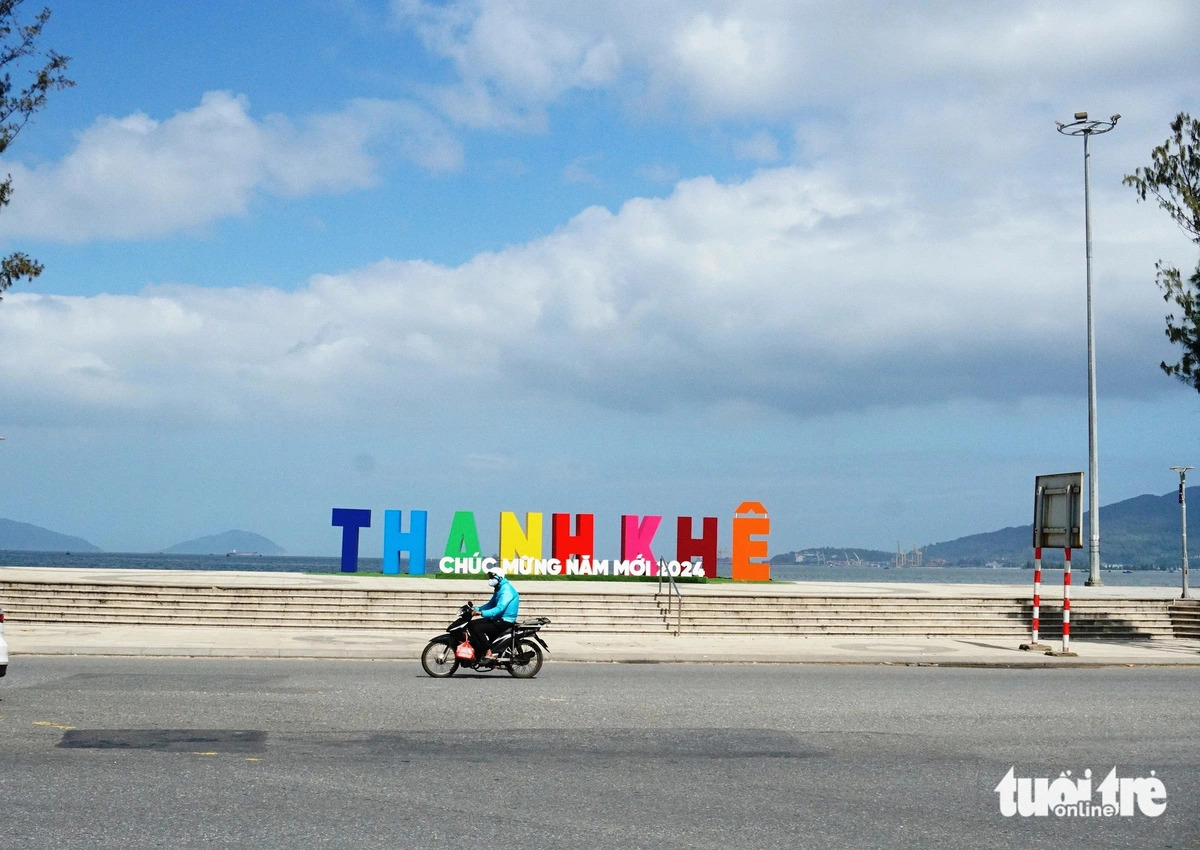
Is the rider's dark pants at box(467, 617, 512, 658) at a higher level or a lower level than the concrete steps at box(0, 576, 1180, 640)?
higher

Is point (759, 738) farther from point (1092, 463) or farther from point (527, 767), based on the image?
point (1092, 463)

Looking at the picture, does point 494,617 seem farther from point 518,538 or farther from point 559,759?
point 518,538

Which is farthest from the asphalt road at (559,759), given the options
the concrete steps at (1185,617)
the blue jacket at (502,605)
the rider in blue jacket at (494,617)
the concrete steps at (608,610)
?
the concrete steps at (1185,617)

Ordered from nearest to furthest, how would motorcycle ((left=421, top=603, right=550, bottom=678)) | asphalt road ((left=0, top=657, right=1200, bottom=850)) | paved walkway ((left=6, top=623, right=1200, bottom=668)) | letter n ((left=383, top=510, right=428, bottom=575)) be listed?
1. asphalt road ((left=0, top=657, right=1200, bottom=850))
2. motorcycle ((left=421, top=603, right=550, bottom=678))
3. paved walkway ((left=6, top=623, right=1200, bottom=668))
4. letter n ((left=383, top=510, right=428, bottom=575))

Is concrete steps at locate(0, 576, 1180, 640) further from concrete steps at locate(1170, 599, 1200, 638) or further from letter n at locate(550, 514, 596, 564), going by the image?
letter n at locate(550, 514, 596, 564)

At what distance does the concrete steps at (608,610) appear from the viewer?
2570 cm

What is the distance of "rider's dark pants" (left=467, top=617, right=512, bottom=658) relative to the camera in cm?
1719

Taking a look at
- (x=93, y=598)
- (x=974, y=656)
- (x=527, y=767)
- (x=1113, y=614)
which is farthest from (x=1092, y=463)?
(x=527, y=767)

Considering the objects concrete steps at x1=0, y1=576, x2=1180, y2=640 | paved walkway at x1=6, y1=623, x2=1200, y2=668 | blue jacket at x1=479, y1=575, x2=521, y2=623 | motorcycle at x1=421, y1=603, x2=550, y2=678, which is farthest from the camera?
concrete steps at x1=0, y1=576, x2=1180, y2=640

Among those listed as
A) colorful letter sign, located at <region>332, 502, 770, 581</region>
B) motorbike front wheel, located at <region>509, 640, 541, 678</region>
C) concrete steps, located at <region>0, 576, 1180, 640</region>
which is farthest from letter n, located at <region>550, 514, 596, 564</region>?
motorbike front wheel, located at <region>509, 640, 541, 678</region>

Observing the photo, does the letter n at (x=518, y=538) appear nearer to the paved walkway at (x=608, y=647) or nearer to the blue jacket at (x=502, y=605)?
the paved walkway at (x=608, y=647)

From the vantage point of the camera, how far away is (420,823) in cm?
763

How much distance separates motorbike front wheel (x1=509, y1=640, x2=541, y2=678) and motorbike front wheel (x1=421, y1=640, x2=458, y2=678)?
33.6 inches

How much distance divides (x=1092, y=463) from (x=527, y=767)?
33.3 meters
